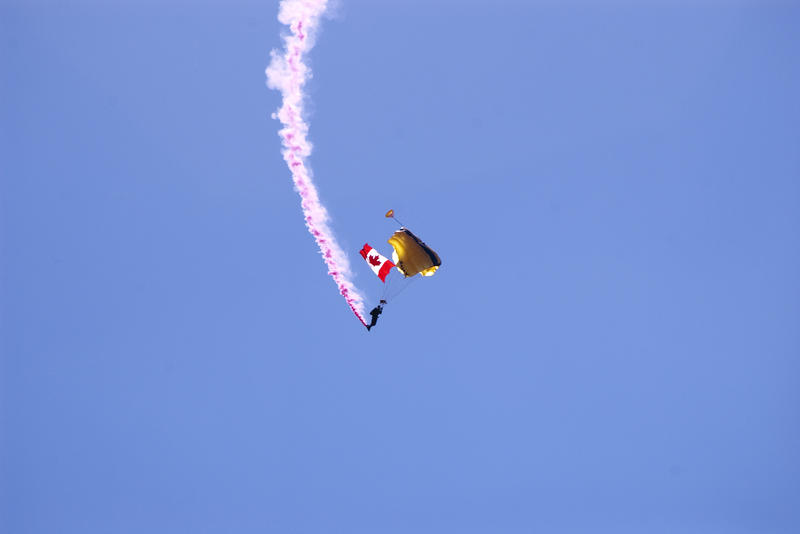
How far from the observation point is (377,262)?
3219 cm

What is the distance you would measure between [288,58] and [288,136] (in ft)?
13.1

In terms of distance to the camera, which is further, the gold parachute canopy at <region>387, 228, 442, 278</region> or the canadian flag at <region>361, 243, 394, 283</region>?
the canadian flag at <region>361, 243, 394, 283</region>

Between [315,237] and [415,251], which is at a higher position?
[315,237]

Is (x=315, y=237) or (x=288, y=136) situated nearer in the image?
(x=288, y=136)

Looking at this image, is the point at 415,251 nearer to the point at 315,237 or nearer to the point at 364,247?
the point at 364,247

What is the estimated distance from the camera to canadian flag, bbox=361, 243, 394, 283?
104ft

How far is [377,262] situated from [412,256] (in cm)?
253

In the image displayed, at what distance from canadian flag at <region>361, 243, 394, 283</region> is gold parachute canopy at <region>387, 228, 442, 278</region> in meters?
0.64

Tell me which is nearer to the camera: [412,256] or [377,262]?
[412,256]

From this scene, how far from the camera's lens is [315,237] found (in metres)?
33.2

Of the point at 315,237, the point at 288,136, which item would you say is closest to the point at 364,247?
the point at 315,237

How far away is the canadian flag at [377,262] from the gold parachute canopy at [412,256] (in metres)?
0.64

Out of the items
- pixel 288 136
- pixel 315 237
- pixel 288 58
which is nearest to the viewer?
pixel 288 58

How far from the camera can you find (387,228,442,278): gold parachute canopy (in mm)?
30422
